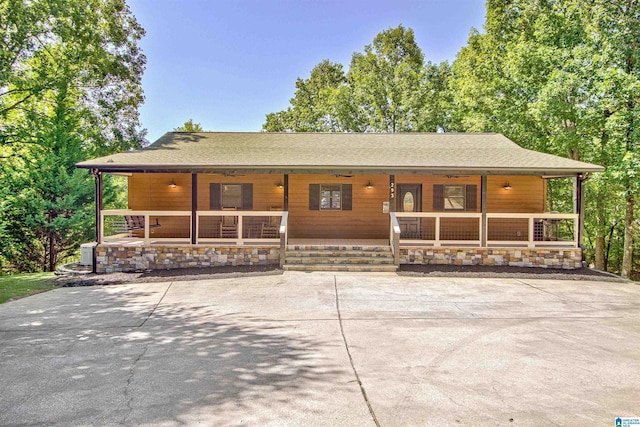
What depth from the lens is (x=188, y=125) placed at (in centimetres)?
3647

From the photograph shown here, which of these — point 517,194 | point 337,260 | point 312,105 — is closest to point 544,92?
point 517,194

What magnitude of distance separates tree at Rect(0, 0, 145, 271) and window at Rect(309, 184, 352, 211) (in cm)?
911

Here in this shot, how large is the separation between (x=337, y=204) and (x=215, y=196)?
4.19 meters

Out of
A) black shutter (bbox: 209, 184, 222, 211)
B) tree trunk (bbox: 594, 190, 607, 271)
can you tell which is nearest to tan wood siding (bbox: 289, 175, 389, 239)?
black shutter (bbox: 209, 184, 222, 211)

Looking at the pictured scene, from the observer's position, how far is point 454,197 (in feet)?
→ 43.2

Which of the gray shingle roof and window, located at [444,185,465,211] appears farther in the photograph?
window, located at [444,185,465,211]

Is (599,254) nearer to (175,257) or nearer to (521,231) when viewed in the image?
(521,231)

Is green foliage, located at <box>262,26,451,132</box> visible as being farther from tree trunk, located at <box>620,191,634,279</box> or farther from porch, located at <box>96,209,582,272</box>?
porch, located at <box>96,209,582,272</box>

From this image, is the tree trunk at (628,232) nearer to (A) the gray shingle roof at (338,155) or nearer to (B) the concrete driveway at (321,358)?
(A) the gray shingle roof at (338,155)

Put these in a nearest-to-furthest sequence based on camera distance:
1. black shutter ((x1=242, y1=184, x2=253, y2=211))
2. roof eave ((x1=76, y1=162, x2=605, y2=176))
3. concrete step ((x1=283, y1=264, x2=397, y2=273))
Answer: concrete step ((x1=283, y1=264, x2=397, y2=273))
roof eave ((x1=76, y1=162, x2=605, y2=176))
black shutter ((x1=242, y1=184, x2=253, y2=211))

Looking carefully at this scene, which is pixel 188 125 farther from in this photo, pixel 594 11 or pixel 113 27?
pixel 594 11

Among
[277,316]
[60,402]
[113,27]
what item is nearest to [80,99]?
[113,27]

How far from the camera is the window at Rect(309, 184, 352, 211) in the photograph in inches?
524

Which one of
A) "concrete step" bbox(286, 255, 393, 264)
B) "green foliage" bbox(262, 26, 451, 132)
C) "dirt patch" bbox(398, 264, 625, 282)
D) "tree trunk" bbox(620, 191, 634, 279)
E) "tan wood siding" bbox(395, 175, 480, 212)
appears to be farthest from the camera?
"green foliage" bbox(262, 26, 451, 132)
